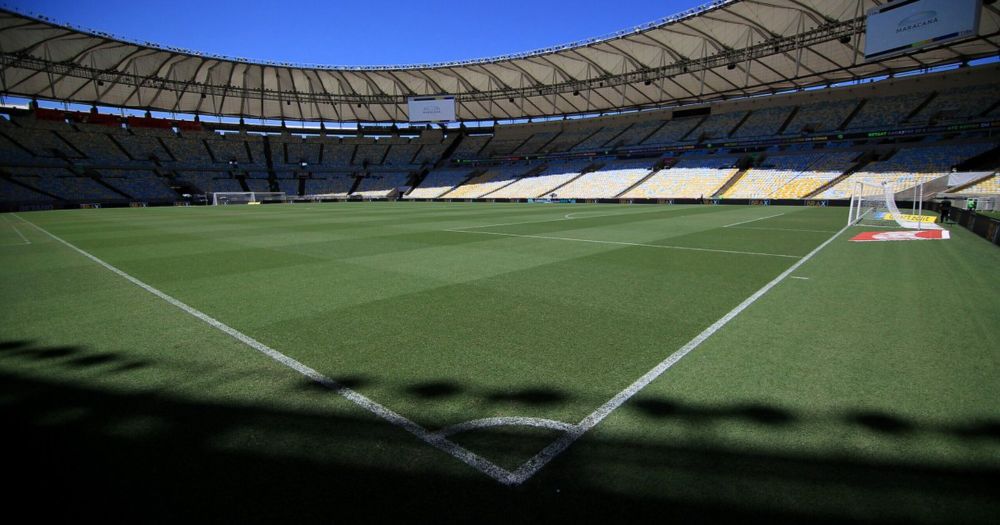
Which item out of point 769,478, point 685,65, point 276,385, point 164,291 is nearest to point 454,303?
point 276,385

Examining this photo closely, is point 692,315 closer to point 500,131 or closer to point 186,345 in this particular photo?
point 186,345

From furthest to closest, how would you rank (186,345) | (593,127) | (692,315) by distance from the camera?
(593,127) < (692,315) < (186,345)

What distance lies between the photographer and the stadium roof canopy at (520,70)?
115 feet

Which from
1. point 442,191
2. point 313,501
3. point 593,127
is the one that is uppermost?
point 593,127

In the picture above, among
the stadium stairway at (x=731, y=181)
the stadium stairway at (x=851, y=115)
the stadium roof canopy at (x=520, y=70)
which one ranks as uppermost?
the stadium roof canopy at (x=520, y=70)

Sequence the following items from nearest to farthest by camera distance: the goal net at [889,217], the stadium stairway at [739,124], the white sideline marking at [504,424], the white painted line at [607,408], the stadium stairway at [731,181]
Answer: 1. the white painted line at [607,408]
2. the white sideline marking at [504,424]
3. the goal net at [889,217]
4. the stadium stairway at [731,181]
5. the stadium stairway at [739,124]

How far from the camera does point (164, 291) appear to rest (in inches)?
295

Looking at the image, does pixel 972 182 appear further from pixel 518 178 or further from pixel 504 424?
pixel 504 424

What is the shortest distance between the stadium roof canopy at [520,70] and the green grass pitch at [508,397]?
3590 cm

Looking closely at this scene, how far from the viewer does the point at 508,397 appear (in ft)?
11.7

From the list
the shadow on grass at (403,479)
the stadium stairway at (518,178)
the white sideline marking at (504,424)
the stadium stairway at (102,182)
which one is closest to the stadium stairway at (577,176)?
the stadium stairway at (518,178)

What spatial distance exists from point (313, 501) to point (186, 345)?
352cm

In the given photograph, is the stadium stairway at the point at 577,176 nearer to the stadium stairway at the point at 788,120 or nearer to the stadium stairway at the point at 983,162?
the stadium stairway at the point at 788,120

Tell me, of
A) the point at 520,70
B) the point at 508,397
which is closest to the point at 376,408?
the point at 508,397
